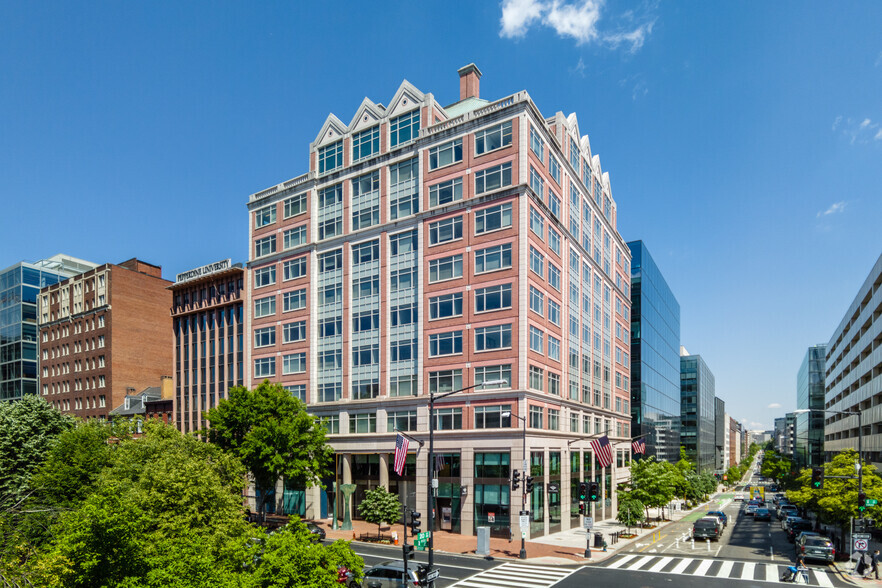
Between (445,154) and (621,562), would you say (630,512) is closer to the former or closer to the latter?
(621,562)

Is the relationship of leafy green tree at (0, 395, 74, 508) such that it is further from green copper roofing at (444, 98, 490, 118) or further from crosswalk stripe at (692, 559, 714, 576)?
crosswalk stripe at (692, 559, 714, 576)

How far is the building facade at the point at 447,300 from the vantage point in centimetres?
4838

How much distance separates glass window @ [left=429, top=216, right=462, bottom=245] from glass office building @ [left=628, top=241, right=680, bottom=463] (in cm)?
4311

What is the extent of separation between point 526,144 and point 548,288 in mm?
12561

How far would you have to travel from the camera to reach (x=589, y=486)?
130 ft

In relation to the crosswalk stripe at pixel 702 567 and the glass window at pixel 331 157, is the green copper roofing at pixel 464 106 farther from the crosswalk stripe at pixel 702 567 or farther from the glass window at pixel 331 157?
the crosswalk stripe at pixel 702 567

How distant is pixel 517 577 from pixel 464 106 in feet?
138

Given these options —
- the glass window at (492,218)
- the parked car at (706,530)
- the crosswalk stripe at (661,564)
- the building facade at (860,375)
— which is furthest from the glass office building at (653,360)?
the glass window at (492,218)

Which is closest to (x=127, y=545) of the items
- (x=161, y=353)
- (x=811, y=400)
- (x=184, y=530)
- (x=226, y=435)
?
(x=184, y=530)

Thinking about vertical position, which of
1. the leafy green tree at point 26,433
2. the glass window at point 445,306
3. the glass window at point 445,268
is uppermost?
the glass window at point 445,268

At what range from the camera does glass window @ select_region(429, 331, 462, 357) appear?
50.2 metres

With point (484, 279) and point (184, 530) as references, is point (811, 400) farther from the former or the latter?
point (184, 530)

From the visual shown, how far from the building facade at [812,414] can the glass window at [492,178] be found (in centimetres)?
8014

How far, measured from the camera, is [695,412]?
135000 millimetres
